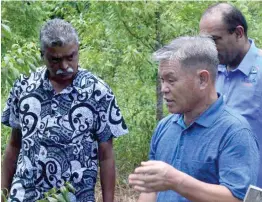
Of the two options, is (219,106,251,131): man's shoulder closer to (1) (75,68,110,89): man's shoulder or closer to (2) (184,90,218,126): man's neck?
(2) (184,90,218,126): man's neck

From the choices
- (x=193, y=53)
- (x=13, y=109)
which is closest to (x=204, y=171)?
(x=193, y=53)

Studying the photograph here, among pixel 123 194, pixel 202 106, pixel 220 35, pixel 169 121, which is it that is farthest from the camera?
pixel 123 194

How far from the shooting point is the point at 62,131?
10.2 ft

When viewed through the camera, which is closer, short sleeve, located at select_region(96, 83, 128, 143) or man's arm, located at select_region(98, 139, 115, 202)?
short sleeve, located at select_region(96, 83, 128, 143)

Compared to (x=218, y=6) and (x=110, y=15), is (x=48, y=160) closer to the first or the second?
(x=218, y=6)

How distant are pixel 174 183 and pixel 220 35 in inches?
47.9

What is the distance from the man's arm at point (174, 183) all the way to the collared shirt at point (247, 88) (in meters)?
1.00

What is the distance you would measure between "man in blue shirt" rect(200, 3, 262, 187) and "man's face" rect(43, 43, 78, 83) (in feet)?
2.14

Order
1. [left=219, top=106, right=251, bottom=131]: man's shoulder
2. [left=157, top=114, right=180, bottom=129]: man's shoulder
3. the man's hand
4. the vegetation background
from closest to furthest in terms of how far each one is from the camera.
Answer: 1. the man's hand
2. [left=219, top=106, right=251, bottom=131]: man's shoulder
3. [left=157, top=114, right=180, bottom=129]: man's shoulder
4. the vegetation background

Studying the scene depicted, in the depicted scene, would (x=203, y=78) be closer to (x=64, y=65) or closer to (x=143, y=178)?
(x=143, y=178)

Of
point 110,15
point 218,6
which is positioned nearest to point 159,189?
point 218,6

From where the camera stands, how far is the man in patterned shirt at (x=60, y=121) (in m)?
3.11

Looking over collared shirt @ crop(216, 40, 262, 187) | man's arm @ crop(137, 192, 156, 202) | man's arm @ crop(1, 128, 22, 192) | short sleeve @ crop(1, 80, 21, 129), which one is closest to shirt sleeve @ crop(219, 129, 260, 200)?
man's arm @ crop(137, 192, 156, 202)

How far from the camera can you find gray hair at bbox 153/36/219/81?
239 cm
